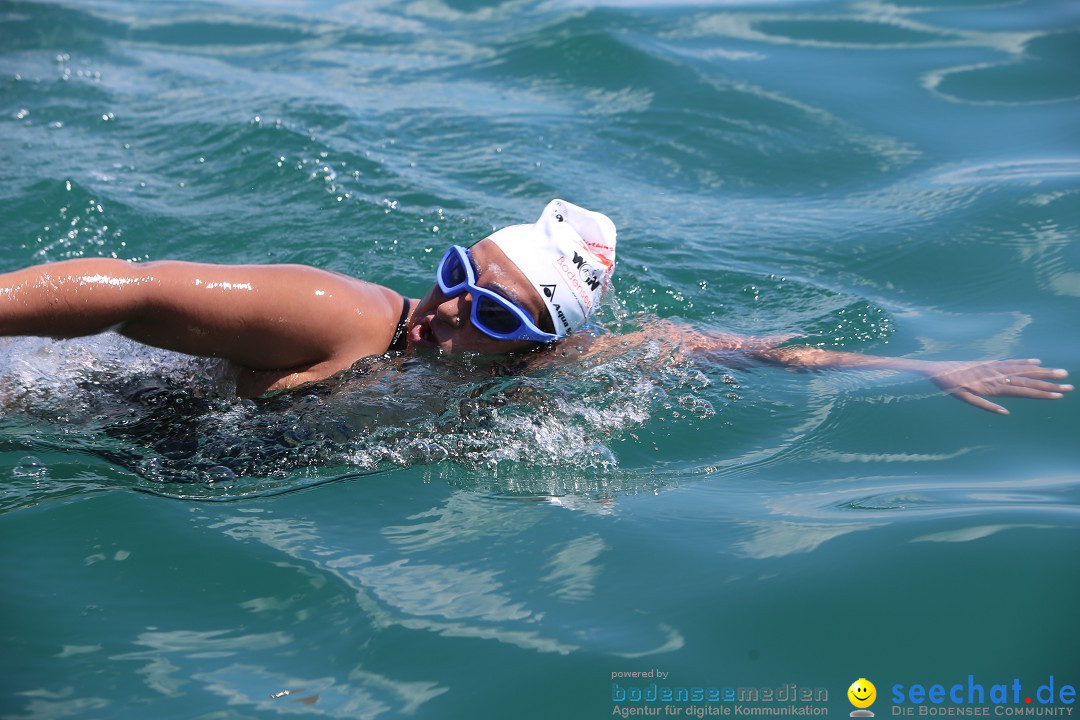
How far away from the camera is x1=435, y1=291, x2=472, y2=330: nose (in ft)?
15.0

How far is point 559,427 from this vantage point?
4523 millimetres

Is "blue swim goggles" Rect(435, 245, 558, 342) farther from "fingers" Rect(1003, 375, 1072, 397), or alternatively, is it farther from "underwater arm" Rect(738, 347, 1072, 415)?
"fingers" Rect(1003, 375, 1072, 397)

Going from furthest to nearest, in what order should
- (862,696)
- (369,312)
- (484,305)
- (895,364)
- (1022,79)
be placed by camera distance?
(1022,79) < (895,364) < (484,305) < (369,312) < (862,696)

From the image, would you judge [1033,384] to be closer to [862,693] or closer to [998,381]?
[998,381]

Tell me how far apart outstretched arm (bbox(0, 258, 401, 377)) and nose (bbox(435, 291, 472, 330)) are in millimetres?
249

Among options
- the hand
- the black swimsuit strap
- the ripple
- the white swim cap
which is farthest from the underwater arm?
the ripple

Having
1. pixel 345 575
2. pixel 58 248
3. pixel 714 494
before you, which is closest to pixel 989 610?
pixel 714 494

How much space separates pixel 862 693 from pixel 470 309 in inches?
88.9

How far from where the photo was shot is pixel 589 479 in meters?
4.25

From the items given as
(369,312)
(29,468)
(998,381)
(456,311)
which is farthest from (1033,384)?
(29,468)

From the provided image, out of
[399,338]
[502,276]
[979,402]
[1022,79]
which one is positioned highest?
[1022,79]

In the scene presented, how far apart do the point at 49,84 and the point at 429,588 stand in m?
7.27

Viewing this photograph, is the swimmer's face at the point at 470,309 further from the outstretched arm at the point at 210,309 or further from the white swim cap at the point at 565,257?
the outstretched arm at the point at 210,309

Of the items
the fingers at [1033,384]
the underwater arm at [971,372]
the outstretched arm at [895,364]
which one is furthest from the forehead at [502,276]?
the fingers at [1033,384]
